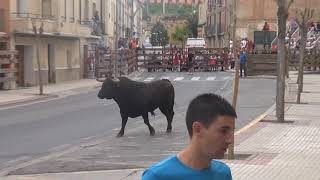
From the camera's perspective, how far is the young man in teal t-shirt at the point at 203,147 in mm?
3057

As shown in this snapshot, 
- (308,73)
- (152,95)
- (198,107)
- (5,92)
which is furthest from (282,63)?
(308,73)

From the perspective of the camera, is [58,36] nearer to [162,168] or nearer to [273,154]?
[273,154]

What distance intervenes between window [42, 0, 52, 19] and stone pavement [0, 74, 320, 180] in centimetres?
2520

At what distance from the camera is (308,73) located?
46.2 meters

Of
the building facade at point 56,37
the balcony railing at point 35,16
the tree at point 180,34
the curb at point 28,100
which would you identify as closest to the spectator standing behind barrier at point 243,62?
the building facade at point 56,37

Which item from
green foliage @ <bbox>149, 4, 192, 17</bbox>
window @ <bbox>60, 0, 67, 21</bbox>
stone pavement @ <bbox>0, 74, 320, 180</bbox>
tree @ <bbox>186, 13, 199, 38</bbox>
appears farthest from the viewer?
green foliage @ <bbox>149, 4, 192, 17</bbox>

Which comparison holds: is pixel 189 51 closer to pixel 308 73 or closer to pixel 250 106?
pixel 308 73

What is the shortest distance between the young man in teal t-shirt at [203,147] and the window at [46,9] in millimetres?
38390

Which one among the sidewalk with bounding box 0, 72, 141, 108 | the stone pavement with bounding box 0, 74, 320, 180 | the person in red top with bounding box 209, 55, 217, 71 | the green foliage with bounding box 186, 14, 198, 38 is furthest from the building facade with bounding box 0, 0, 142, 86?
the green foliage with bounding box 186, 14, 198, 38

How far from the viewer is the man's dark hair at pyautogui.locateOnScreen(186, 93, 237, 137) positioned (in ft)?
10.3

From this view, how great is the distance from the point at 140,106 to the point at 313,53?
116 ft

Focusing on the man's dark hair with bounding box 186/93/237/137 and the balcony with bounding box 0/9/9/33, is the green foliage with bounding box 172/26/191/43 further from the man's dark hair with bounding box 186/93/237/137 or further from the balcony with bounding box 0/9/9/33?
the man's dark hair with bounding box 186/93/237/137

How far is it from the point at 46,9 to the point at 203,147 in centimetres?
3957

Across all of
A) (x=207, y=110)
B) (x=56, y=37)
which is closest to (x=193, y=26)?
(x=56, y=37)
